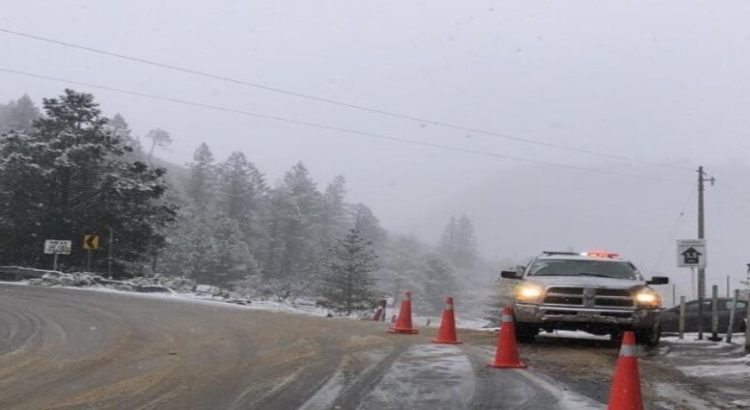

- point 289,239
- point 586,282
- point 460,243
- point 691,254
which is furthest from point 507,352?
point 460,243

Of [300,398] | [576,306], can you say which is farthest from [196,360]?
[576,306]

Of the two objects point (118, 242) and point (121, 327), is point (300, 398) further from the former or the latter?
point (118, 242)

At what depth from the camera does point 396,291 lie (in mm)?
145000

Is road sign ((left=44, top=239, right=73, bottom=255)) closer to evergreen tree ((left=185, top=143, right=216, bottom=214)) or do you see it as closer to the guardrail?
the guardrail

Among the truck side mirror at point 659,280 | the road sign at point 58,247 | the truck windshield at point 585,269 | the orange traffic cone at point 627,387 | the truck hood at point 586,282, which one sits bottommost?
the orange traffic cone at point 627,387

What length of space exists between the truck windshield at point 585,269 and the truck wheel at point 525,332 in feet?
3.09

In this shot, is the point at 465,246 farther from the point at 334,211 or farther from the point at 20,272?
the point at 20,272

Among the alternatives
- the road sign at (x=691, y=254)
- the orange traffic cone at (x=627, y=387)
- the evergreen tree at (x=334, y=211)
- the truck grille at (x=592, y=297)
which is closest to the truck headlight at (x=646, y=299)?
the truck grille at (x=592, y=297)

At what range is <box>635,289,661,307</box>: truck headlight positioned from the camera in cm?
1159

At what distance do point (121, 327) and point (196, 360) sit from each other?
14.8 feet

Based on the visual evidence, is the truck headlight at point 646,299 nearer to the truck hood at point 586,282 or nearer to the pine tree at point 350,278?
the truck hood at point 586,282

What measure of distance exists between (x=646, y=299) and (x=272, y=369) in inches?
236

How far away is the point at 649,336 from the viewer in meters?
12.2

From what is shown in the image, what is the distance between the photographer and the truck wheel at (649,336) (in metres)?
12.0
